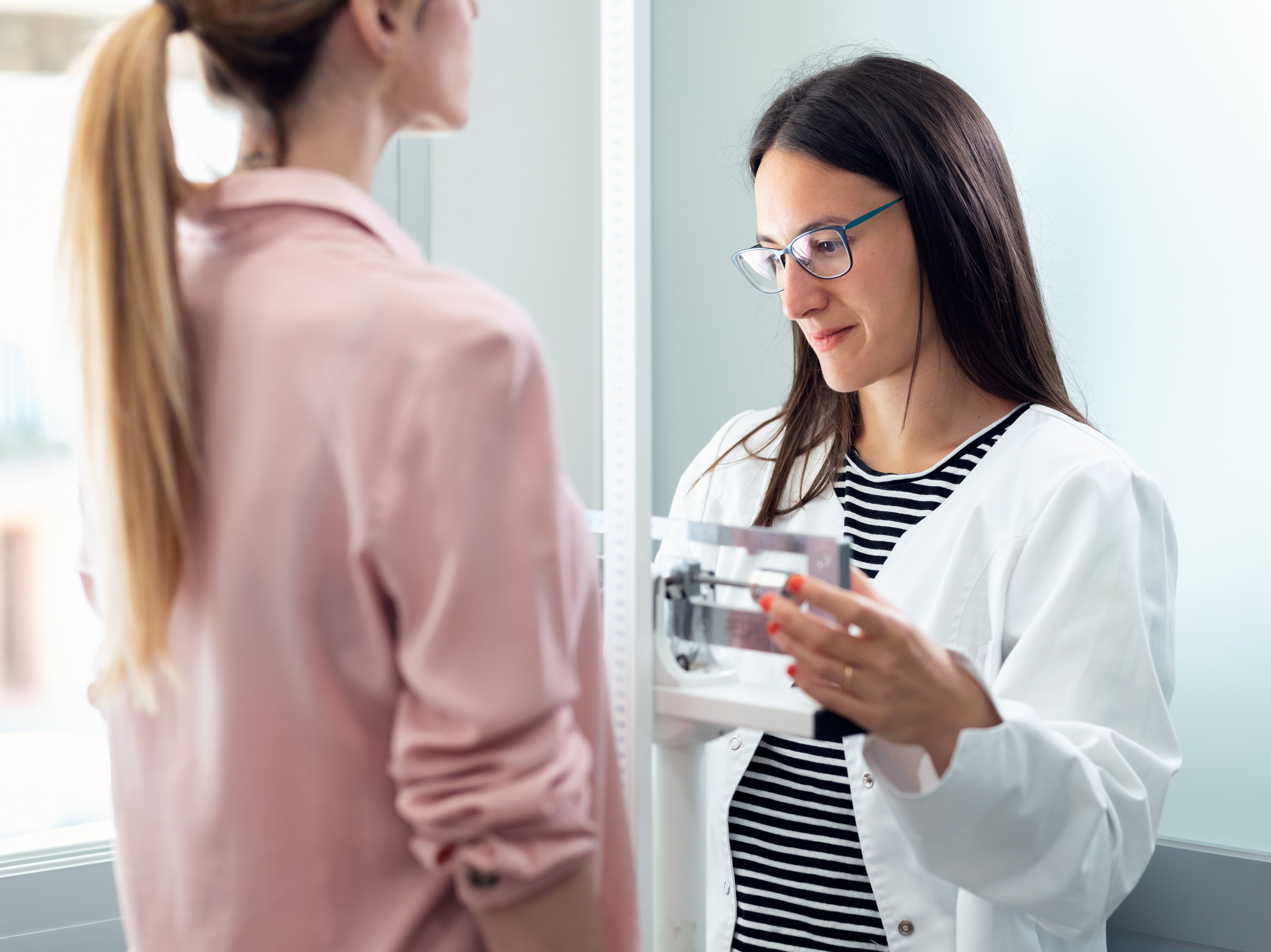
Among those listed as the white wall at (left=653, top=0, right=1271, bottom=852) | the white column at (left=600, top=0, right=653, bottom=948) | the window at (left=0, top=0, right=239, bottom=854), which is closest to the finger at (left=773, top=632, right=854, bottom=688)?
the white column at (left=600, top=0, right=653, bottom=948)

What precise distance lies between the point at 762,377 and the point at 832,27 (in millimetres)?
591

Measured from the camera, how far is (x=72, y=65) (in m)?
0.55

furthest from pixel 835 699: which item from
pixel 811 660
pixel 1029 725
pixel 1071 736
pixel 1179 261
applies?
pixel 1179 261

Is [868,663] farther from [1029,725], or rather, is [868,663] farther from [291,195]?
[291,195]

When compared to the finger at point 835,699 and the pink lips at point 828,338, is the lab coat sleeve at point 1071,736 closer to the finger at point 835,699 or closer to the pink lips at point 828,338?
the finger at point 835,699

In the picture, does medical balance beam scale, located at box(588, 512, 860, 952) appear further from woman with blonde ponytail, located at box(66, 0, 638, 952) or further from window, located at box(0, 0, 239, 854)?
window, located at box(0, 0, 239, 854)

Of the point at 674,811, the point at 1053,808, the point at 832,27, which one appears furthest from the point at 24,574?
the point at 832,27

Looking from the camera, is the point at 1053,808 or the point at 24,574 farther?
the point at 24,574

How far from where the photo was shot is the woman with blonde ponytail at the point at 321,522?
497mm

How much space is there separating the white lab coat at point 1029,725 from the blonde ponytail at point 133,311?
473 mm

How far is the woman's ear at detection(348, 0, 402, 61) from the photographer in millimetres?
555

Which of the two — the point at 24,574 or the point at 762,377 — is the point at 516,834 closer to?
the point at 24,574

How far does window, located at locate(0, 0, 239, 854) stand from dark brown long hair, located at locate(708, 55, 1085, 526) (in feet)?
2.70

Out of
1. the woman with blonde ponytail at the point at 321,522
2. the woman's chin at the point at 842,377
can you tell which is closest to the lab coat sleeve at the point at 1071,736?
the woman's chin at the point at 842,377
